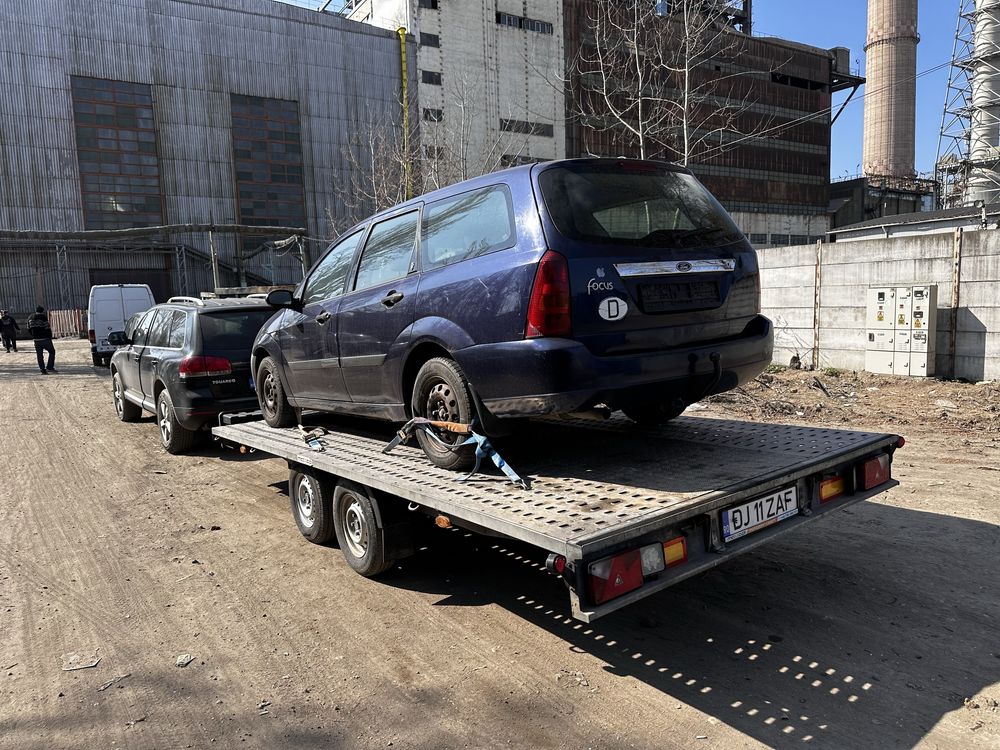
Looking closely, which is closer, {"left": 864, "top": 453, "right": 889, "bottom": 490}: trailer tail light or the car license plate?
the car license plate

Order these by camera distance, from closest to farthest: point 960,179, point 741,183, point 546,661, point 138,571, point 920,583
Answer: point 546,661 < point 920,583 < point 138,571 < point 960,179 < point 741,183

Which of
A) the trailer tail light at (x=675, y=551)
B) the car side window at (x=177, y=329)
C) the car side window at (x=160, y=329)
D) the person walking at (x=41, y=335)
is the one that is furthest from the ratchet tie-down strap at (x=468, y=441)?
the person walking at (x=41, y=335)

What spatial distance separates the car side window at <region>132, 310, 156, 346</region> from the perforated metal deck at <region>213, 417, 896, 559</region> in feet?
18.0

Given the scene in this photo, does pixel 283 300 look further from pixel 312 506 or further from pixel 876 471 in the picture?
pixel 876 471

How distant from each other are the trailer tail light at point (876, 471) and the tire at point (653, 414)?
1.19 m

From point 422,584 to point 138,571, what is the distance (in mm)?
2089

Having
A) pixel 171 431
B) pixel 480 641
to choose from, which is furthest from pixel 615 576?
pixel 171 431

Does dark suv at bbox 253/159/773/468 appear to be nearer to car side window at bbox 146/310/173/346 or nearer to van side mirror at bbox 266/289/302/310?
van side mirror at bbox 266/289/302/310

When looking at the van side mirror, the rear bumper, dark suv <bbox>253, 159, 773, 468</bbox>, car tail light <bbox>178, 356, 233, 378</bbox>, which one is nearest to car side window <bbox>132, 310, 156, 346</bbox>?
car tail light <bbox>178, 356, 233, 378</bbox>

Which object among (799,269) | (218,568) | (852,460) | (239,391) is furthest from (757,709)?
(799,269)

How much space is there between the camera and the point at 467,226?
3.97 metres

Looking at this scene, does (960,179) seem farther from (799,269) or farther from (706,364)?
(706,364)

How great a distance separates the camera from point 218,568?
4770mm

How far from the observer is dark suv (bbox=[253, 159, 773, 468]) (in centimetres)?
338
